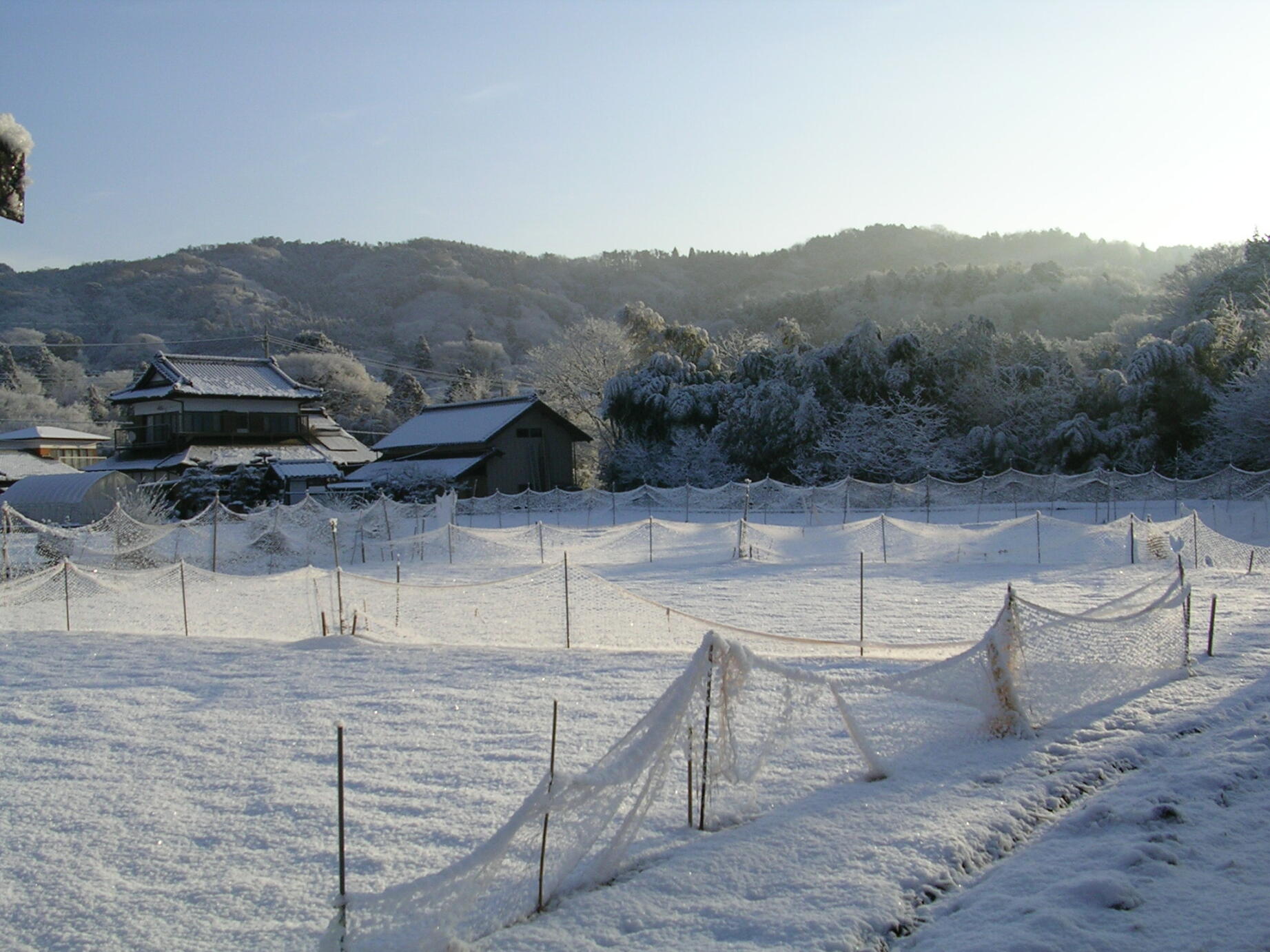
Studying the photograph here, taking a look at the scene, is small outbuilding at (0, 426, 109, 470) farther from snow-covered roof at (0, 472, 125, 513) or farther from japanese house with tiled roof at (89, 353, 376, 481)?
snow-covered roof at (0, 472, 125, 513)

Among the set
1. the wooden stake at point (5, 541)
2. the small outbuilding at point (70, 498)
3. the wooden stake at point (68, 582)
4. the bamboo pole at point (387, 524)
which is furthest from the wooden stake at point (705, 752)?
the small outbuilding at point (70, 498)

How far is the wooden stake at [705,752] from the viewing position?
5438 mm

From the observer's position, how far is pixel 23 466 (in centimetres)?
4312

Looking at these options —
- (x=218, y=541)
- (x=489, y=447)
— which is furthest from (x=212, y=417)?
(x=218, y=541)

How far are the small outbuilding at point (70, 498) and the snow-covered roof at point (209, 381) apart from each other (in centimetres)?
1152

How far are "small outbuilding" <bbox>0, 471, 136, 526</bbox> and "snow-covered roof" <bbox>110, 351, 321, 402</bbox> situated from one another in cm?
1152

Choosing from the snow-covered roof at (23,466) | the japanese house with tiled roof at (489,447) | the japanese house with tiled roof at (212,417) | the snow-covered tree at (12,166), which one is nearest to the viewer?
the snow-covered tree at (12,166)

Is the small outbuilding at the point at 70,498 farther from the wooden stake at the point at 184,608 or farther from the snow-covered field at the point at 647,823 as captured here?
the snow-covered field at the point at 647,823

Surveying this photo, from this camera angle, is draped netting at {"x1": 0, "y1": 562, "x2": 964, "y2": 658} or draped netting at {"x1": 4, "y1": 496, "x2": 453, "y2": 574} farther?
draped netting at {"x1": 4, "y1": 496, "x2": 453, "y2": 574}

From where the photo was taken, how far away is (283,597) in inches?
606

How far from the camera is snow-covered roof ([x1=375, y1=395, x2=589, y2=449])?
4053 centimetres

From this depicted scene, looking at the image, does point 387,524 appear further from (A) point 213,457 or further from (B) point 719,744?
(B) point 719,744

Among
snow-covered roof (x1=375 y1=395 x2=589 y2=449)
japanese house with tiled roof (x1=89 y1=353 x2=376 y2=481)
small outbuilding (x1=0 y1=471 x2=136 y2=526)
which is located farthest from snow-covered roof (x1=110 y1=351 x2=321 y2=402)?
small outbuilding (x1=0 y1=471 x2=136 y2=526)

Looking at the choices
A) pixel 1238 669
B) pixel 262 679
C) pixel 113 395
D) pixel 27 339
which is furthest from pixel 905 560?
pixel 27 339
